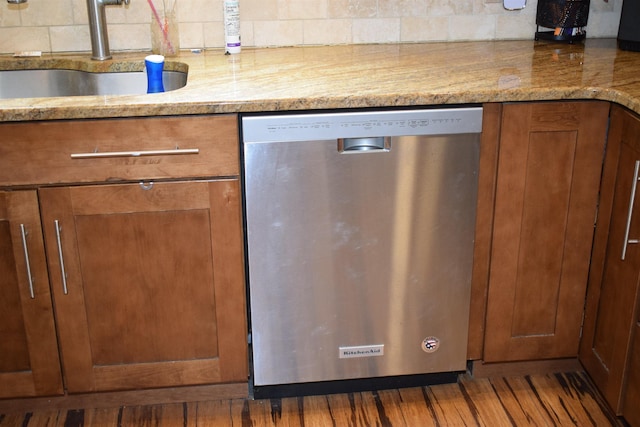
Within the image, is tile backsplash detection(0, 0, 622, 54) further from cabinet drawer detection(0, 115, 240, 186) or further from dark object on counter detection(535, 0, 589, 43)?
cabinet drawer detection(0, 115, 240, 186)

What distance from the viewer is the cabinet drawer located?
186cm

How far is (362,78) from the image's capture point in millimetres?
2092

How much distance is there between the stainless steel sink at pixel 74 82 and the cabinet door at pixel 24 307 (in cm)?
61

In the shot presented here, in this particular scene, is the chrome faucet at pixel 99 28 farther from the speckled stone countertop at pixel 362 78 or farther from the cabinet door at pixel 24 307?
the cabinet door at pixel 24 307

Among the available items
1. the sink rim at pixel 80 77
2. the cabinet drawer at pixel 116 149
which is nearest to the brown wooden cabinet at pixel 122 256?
the cabinet drawer at pixel 116 149

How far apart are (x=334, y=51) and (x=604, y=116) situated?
35.9 inches

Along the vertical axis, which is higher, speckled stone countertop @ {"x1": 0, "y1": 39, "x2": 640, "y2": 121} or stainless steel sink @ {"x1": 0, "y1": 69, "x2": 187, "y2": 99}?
speckled stone countertop @ {"x1": 0, "y1": 39, "x2": 640, "y2": 121}

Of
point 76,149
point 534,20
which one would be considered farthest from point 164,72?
point 534,20

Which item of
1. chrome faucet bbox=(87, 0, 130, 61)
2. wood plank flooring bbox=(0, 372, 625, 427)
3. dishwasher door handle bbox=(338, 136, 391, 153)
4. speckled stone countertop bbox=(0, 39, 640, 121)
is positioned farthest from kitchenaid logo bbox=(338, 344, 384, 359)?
chrome faucet bbox=(87, 0, 130, 61)

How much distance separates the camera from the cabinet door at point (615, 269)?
1.90 m

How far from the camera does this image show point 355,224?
202 centimetres

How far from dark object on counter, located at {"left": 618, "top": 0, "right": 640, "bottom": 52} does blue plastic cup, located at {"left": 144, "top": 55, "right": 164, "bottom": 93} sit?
1.47 metres

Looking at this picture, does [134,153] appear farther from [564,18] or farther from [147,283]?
[564,18]

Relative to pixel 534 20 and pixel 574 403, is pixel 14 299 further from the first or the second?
pixel 534 20
